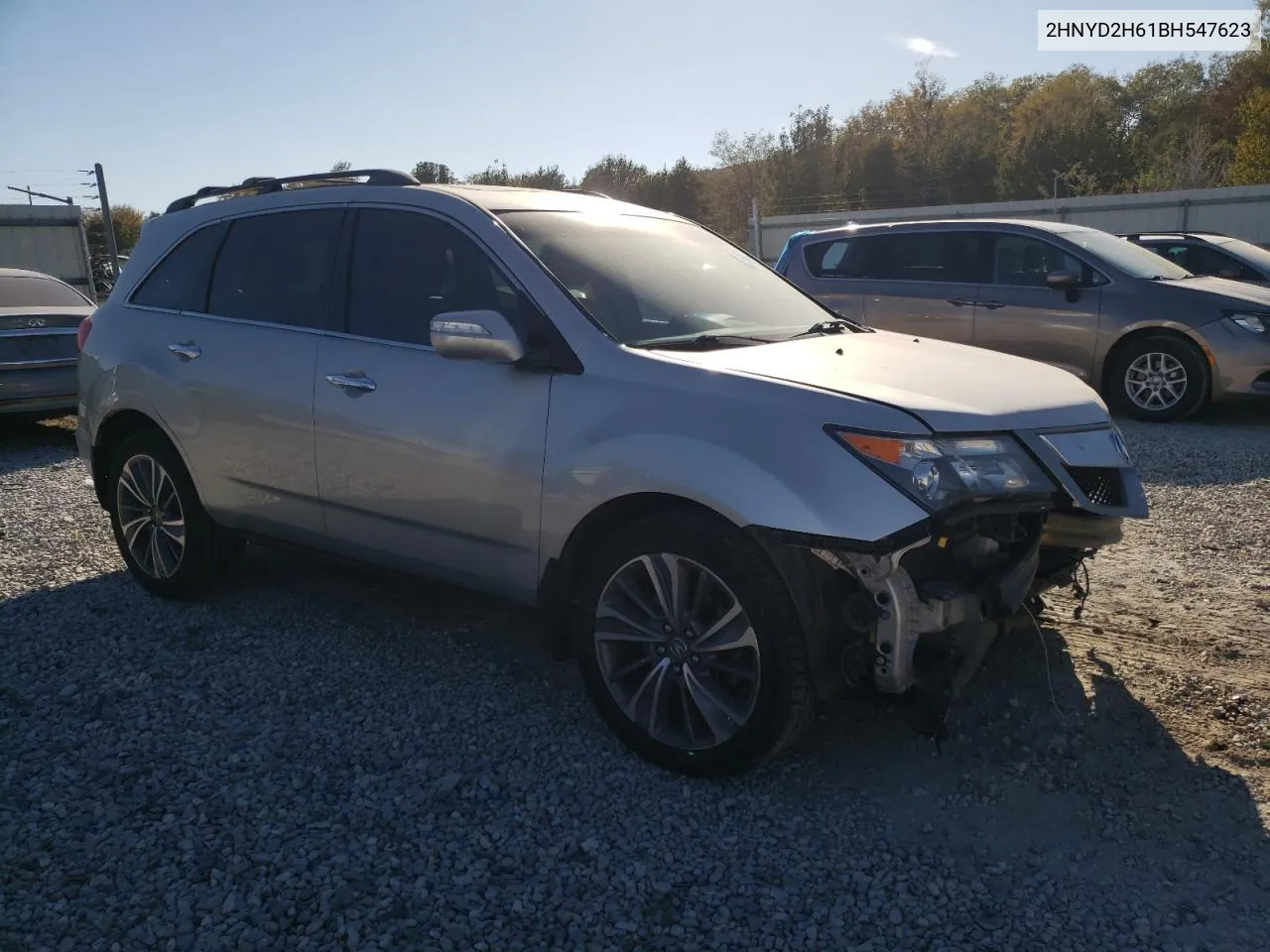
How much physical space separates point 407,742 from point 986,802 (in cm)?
193

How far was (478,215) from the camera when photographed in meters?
3.89

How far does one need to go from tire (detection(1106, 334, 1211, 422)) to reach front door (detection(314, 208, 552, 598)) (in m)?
7.37

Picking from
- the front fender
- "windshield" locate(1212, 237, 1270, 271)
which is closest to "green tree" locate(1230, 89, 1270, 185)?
"windshield" locate(1212, 237, 1270, 271)

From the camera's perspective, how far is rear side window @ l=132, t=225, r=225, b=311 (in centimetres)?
484

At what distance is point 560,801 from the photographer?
322 centimetres

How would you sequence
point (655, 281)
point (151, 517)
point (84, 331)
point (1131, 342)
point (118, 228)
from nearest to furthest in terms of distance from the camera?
point (655, 281), point (151, 517), point (84, 331), point (1131, 342), point (118, 228)

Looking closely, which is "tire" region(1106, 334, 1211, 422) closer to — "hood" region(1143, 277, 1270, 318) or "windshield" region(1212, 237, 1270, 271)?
"hood" region(1143, 277, 1270, 318)

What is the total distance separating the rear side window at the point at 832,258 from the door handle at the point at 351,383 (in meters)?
7.73

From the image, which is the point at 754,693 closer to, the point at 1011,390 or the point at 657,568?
the point at 657,568

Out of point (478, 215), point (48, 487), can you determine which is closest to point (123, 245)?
point (48, 487)

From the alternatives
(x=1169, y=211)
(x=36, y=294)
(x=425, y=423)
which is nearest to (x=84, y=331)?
(x=425, y=423)

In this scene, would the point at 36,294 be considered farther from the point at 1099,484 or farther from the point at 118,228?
the point at 118,228

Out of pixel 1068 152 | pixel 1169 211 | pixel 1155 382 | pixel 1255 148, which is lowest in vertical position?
pixel 1155 382

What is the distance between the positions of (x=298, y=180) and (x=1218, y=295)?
308 inches
